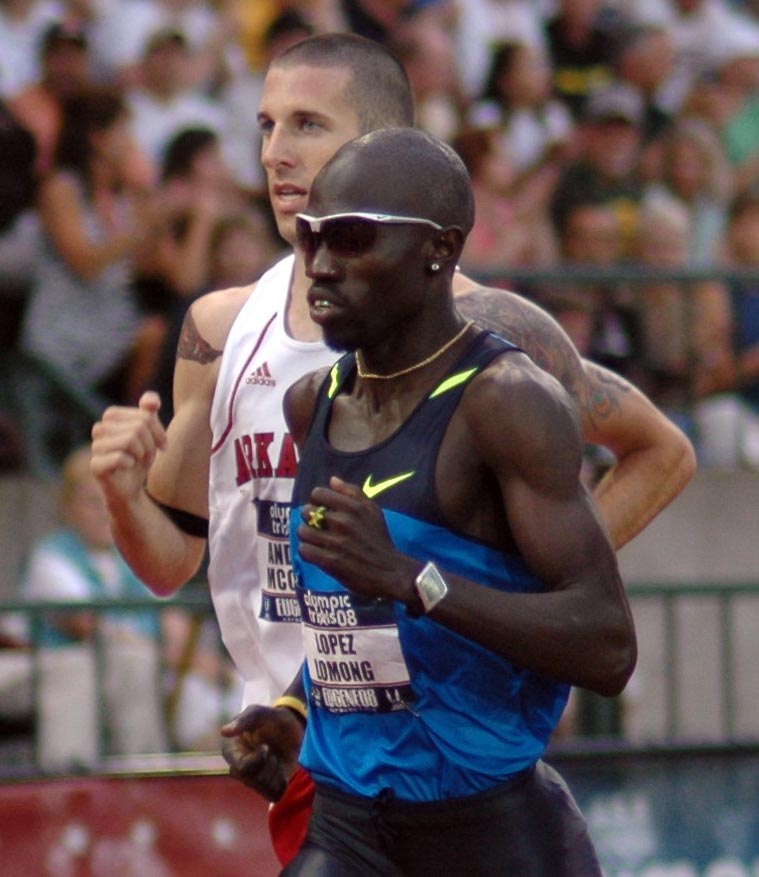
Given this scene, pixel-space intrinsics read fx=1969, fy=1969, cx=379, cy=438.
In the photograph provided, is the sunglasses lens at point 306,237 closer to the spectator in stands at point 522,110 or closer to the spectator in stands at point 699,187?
the spectator in stands at point 522,110

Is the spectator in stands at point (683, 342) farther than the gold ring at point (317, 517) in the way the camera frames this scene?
Yes

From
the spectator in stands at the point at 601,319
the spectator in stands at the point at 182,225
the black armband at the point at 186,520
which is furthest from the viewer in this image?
the spectator in stands at the point at 601,319

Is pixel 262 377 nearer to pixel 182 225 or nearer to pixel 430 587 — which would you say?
pixel 430 587

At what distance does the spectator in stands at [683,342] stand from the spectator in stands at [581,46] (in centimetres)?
189

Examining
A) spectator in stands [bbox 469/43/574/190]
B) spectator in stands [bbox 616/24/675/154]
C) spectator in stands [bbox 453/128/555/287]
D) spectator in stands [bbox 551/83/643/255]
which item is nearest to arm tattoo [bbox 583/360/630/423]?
spectator in stands [bbox 453/128/555/287]

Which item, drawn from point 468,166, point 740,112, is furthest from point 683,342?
point 740,112

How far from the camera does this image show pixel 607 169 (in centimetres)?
951

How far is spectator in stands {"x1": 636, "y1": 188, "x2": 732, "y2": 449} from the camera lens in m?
8.73

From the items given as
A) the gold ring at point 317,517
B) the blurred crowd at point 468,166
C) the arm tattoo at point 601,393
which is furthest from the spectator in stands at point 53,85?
the gold ring at point 317,517

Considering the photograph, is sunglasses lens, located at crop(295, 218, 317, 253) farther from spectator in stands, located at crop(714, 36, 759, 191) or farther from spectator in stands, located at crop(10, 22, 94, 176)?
spectator in stands, located at crop(714, 36, 759, 191)

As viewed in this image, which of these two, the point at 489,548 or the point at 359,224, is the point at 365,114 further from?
the point at 489,548

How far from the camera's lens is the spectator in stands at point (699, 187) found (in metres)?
9.83

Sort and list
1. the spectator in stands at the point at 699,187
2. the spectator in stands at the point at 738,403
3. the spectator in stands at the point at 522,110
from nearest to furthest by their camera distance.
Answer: the spectator in stands at the point at 738,403 < the spectator in stands at the point at 522,110 < the spectator in stands at the point at 699,187

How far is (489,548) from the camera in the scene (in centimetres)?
340
